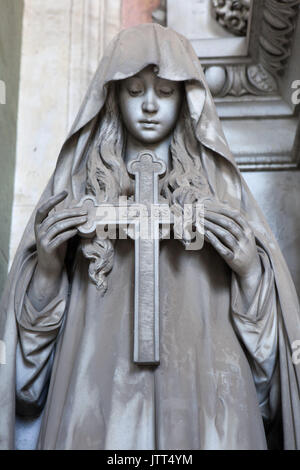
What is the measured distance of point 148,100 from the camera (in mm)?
2836

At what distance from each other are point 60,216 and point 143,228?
237 mm

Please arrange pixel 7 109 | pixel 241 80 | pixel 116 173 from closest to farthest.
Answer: pixel 116 173
pixel 7 109
pixel 241 80

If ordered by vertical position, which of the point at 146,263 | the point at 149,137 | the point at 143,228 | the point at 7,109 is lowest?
the point at 146,263

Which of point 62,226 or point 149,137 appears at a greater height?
point 149,137

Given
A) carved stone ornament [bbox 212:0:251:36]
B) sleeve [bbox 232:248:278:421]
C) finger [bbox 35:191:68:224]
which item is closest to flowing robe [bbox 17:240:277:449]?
sleeve [bbox 232:248:278:421]

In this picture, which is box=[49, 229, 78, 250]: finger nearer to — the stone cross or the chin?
the stone cross

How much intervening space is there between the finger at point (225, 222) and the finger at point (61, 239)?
385 mm

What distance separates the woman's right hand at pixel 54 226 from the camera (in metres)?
2.60

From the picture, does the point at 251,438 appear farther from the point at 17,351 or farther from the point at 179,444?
the point at 17,351

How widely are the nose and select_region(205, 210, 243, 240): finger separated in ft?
1.36

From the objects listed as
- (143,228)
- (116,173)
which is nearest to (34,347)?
(143,228)

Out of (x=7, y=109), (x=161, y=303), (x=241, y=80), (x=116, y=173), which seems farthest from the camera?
(x=241, y=80)

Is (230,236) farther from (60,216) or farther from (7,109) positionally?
(7,109)

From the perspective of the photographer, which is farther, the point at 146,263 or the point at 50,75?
the point at 50,75
